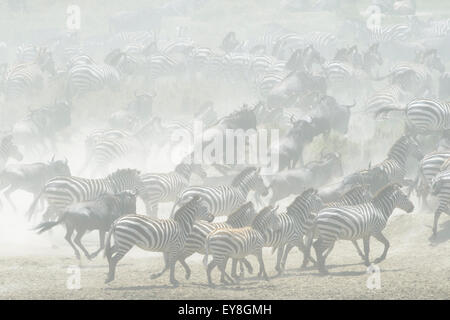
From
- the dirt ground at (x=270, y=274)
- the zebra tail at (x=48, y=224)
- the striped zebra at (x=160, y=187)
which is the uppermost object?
the striped zebra at (x=160, y=187)

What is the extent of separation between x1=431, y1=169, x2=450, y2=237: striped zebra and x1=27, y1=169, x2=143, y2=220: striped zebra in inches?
262

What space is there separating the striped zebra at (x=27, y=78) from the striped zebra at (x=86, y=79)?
1479 mm

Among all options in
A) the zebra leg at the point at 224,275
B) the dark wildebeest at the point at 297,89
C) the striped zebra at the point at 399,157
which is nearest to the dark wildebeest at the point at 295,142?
the striped zebra at the point at 399,157

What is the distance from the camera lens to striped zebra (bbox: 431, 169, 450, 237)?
19.5 metres

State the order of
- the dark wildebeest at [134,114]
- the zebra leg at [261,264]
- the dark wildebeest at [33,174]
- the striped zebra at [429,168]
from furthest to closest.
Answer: the dark wildebeest at [134,114]
the dark wildebeest at [33,174]
the striped zebra at [429,168]
the zebra leg at [261,264]

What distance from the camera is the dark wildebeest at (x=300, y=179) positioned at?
23406mm

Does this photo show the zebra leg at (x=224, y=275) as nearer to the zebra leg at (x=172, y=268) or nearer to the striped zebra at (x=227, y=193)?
the zebra leg at (x=172, y=268)

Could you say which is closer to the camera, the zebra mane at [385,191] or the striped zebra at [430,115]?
the zebra mane at [385,191]

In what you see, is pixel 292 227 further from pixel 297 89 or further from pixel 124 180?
pixel 297 89

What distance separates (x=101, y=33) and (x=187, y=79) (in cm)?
1827

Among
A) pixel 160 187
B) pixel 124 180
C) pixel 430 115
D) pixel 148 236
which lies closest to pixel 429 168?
pixel 430 115

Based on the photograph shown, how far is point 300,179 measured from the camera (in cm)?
2352

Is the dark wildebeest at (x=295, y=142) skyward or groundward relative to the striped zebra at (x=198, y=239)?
skyward

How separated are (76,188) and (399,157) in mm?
8075
